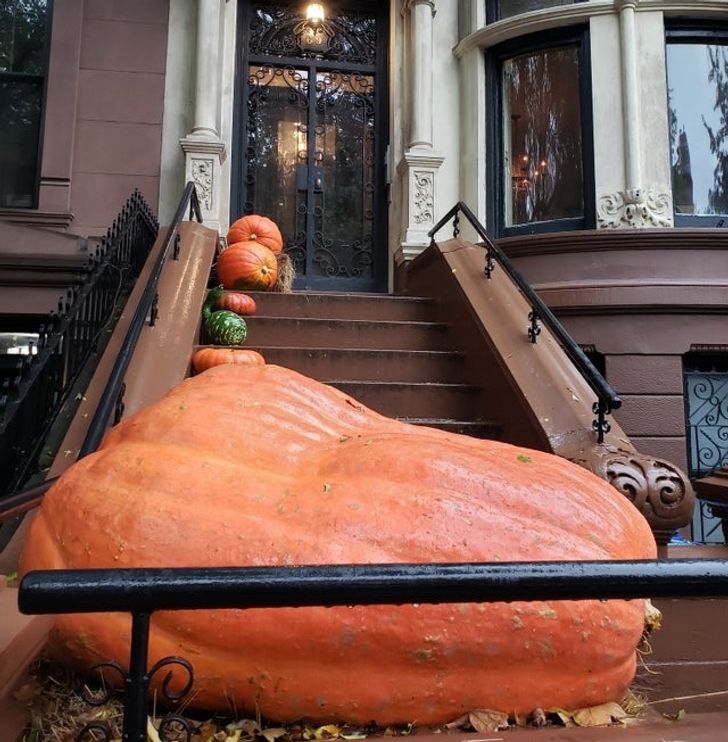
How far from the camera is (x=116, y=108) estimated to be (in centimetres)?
701

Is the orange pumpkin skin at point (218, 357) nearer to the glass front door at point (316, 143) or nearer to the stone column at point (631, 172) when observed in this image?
the glass front door at point (316, 143)

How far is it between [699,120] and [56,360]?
6.74 metres

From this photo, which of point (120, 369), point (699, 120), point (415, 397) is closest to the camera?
point (120, 369)

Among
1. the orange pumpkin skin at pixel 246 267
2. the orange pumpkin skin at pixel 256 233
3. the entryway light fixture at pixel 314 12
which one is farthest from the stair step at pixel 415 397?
the entryway light fixture at pixel 314 12

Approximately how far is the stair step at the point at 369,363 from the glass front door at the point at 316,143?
3058 mm

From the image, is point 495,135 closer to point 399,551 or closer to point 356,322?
point 356,322

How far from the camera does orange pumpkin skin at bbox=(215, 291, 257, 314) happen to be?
4926 millimetres

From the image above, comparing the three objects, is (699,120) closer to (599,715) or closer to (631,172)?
(631,172)

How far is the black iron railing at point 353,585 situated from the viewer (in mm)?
832

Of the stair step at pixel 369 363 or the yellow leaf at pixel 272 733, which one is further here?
the stair step at pixel 369 363

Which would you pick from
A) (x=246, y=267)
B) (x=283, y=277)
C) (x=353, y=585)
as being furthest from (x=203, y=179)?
(x=353, y=585)

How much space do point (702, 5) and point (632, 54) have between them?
3.11ft

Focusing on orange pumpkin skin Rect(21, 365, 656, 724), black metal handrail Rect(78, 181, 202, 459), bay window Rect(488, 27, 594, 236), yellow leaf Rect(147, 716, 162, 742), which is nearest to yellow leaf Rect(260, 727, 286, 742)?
orange pumpkin skin Rect(21, 365, 656, 724)

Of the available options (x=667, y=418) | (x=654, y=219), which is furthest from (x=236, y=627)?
(x=654, y=219)
